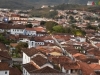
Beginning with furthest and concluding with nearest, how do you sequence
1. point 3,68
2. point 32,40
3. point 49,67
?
point 32,40
point 49,67
point 3,68

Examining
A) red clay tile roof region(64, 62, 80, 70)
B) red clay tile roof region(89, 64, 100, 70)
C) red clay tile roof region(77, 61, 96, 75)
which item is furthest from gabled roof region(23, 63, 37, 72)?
red clay tile roof region(89, 64, 100, 70)

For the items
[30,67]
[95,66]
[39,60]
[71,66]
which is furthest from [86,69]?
[30,67]

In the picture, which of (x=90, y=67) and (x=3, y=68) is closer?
(x=3, y=68)

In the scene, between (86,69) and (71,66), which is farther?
(86,69)

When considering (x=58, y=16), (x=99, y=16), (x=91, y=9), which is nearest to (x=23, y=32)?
(x=58, y=16)

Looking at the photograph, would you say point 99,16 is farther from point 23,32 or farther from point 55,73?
point 55,73

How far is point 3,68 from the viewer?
21.3 metres

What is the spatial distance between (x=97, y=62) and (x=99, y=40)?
17732mm

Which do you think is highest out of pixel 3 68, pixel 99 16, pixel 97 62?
pixel 3 68

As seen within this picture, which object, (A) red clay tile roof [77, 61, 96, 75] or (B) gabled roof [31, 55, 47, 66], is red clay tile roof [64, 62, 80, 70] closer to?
(A) red clay tile roof [77, 61, 96, 75]

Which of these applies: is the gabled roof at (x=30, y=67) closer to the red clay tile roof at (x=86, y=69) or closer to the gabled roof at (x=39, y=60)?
the gabled roof at (x=39, y=60)

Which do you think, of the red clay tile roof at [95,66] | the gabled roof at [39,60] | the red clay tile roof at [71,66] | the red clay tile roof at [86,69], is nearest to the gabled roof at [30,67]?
the gabled roof at [39,60]

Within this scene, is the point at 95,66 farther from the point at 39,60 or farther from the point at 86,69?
the point at 39,60

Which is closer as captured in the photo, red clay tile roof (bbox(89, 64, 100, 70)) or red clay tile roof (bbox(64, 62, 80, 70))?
red clay tile roof (bbox(64, 62, 80, 70))
